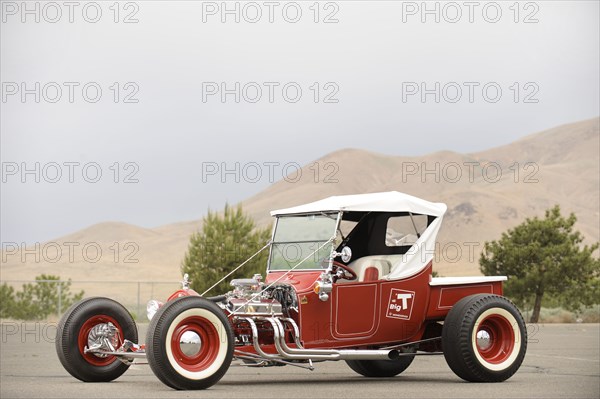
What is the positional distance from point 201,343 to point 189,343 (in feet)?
0.60

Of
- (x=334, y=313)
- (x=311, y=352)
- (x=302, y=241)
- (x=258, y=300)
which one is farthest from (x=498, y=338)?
Result: (x=258, y=300)

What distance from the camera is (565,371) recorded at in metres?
16.8

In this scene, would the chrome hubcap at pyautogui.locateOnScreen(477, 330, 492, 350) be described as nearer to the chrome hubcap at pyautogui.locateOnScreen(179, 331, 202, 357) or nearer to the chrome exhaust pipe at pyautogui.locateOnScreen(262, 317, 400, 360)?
the chrome exhaust pipe at pyautogui.locateOnScreen(262, 317, 400, 360)

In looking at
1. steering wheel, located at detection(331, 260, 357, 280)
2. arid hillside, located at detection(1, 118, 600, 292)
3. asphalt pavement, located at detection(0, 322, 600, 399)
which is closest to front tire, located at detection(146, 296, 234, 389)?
asphalt pavement, located at detection(0, 322, 600, 399)

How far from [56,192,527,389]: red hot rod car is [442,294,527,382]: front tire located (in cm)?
1

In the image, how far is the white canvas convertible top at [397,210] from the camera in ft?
48.8

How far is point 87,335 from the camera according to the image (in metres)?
14.4

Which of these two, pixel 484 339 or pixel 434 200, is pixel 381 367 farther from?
pixel 434 200

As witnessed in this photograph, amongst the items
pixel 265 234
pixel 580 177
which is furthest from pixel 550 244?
pixel 580 177

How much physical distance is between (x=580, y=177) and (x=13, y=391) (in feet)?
533

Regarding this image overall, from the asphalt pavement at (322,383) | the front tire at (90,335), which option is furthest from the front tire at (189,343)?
the front tire at (90,335)

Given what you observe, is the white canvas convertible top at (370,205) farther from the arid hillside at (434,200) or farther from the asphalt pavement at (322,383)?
the arid hillside at (434,200)

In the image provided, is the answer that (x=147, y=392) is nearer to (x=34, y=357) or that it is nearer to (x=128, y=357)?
(x=128, y=357)

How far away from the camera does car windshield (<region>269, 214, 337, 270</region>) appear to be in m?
14.8
